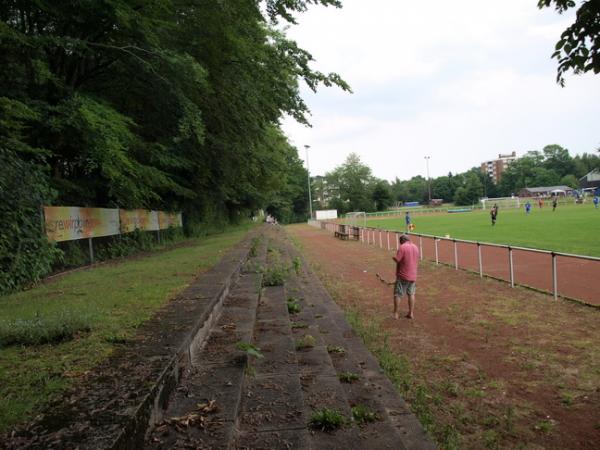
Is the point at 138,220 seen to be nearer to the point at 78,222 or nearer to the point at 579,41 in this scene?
the point at 78,222

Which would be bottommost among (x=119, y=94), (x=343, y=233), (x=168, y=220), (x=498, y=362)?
(x=498, y=362)

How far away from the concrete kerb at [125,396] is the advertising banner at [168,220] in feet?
50.5

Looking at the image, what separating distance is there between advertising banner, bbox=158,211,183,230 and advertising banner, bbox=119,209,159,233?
0.74 meters

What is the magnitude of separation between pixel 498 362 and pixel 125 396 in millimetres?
4869

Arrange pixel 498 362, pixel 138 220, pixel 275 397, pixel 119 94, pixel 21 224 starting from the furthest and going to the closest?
1. pixel 138 220
2. pixel 119 94
3. pixel 21 224
4. pixel 498 362
5. pixel 275 397

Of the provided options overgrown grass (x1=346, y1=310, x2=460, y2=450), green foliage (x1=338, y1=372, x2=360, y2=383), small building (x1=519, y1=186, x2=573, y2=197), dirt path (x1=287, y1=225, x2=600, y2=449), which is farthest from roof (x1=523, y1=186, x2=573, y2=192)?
A: green foliage (x1=338, y1=372, x2=360, y2=383)

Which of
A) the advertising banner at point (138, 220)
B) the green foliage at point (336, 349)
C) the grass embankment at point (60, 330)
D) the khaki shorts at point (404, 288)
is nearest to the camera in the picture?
the grass embankment at point (60, 330)

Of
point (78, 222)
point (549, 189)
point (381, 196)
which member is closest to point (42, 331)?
point (78, 222)

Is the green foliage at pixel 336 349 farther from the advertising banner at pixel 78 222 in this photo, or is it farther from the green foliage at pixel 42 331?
the advertising banner at pixel 78 222

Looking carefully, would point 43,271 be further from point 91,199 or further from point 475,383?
point 475,383

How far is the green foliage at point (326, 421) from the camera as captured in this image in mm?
3096

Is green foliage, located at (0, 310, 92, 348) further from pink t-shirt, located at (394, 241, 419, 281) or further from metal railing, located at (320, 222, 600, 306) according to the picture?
metal railing, located at (320, 222, 600, 306)

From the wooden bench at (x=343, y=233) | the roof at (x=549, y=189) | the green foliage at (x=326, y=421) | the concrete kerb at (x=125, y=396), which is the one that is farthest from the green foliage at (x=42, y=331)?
the roof at (x=549, y=189)

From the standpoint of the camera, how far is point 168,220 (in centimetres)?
2039
